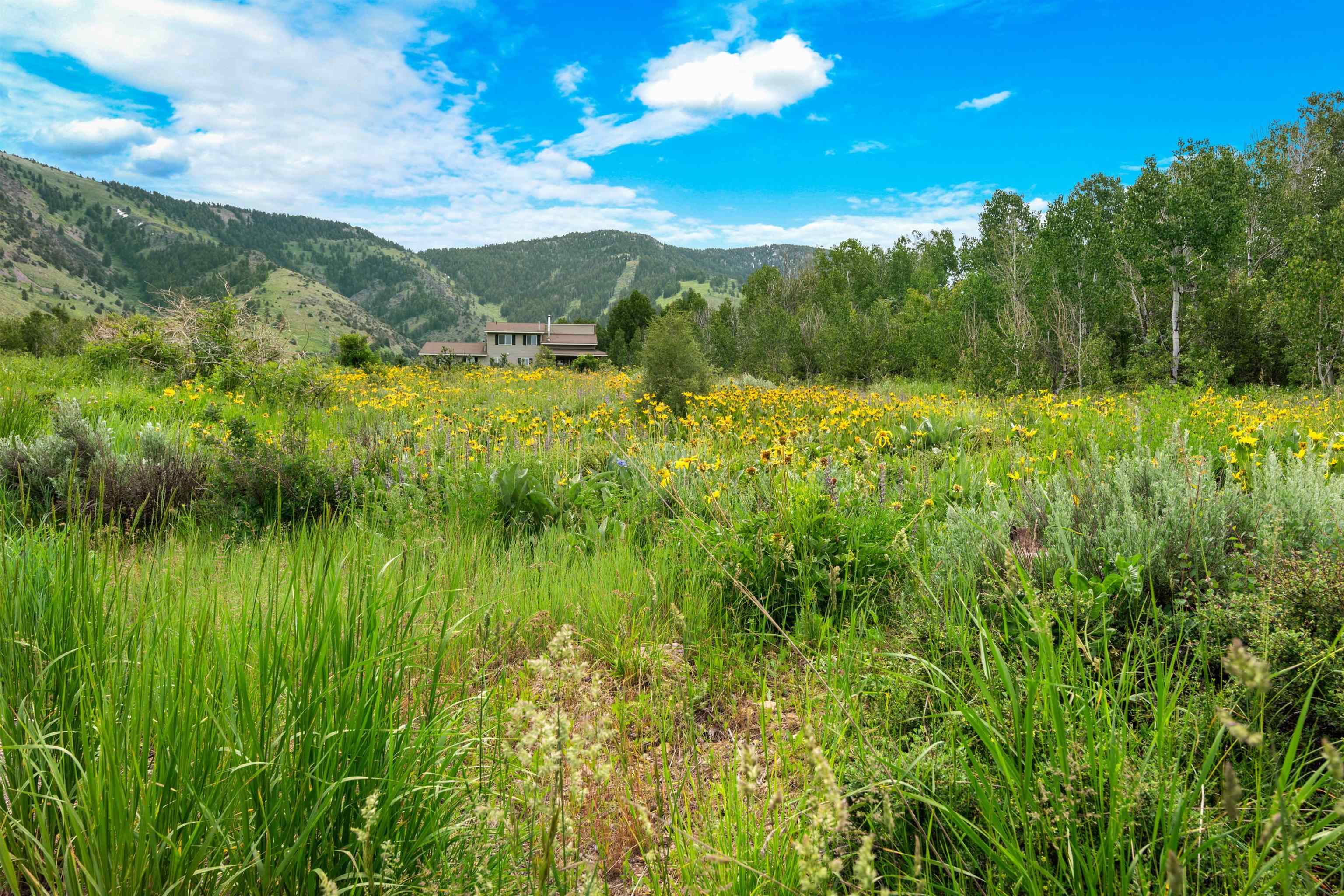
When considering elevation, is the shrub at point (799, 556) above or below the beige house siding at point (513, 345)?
below

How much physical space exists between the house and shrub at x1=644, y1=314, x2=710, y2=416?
6969cm

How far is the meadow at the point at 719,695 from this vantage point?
1153 millimetres

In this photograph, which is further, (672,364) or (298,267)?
(298,267)

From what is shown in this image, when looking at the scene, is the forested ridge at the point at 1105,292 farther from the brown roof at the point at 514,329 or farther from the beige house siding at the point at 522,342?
the brown roof at the point at 514,329

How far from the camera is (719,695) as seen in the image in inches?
91.0

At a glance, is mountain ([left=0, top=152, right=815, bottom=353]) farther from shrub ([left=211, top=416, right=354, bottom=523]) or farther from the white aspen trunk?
shrub ([left=211, top=416, right=354, bottom=523])

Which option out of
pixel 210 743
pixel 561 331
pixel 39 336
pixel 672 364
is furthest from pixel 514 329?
pixel 210 743

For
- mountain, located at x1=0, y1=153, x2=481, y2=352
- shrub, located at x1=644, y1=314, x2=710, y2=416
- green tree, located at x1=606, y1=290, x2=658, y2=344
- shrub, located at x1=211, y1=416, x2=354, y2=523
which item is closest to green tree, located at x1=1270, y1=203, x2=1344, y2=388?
shrub, located at x1=644, y1=314, x2=710, y2=416

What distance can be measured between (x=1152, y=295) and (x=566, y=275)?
559 ft

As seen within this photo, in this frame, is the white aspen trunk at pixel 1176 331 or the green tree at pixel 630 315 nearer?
the white aspen trunk at pixel 1176 331

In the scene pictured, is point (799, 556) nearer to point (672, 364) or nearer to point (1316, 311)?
point (672, 364)

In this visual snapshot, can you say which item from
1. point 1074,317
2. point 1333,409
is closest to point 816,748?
point 1333,409

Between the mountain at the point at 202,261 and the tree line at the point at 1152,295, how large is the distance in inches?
2571

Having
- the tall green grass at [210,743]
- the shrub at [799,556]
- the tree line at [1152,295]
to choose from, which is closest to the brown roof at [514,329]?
the tree line at [1152,295]
